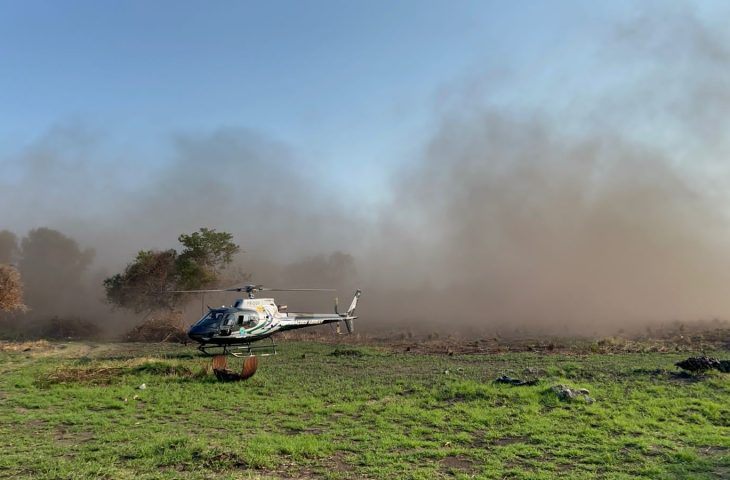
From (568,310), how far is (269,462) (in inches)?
1957

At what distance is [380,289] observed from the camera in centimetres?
7225

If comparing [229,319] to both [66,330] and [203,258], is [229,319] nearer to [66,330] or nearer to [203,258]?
[203,258]

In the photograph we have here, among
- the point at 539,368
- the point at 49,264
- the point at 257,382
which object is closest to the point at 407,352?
the point at 539,368

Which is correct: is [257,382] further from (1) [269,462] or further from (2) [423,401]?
(1) [269,462]

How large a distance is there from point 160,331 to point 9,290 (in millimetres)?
9498

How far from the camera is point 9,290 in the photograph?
29.9 metres

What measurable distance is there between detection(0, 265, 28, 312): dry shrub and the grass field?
52.5 feet

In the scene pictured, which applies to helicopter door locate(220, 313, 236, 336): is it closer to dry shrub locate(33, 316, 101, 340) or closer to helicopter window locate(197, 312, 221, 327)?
helicopter window locate(197, 312, 221, 327)

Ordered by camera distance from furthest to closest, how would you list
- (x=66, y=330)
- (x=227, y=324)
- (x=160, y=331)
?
(x=66, y=330) < (x=160, y=331) < (x=227, y=324)

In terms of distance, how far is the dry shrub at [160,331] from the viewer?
→ 31.3 metres

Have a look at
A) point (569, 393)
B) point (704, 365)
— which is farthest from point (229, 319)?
point (704, 365)

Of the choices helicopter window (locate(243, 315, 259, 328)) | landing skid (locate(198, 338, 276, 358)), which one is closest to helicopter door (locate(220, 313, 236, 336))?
helicopter window (locate(243, 315, 259, 328))

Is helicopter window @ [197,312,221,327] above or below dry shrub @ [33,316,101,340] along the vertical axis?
above

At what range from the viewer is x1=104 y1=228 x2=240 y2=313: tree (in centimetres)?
3666
